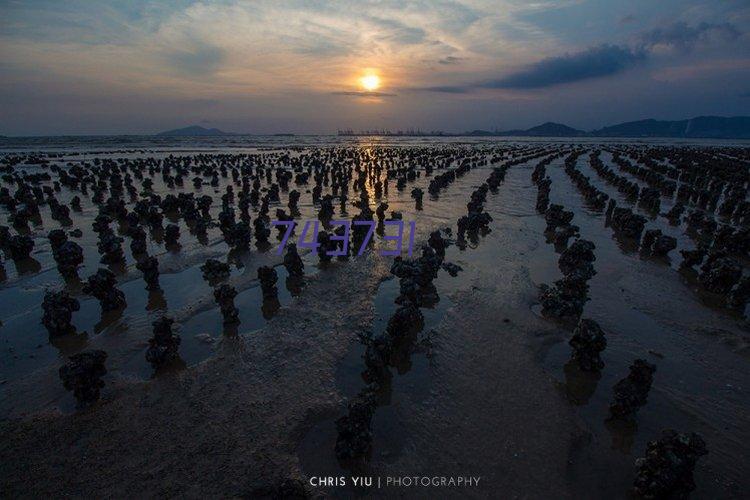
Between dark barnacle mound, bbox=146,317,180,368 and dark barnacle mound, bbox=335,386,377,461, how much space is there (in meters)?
5.09

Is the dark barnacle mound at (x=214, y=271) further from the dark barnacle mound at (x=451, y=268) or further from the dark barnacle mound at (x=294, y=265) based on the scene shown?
the dark barnacle mound at (x=451, y=268)

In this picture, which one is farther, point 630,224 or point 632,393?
point 630,224

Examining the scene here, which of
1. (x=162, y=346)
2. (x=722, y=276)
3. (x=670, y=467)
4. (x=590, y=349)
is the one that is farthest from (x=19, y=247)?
(x=722, y=276)

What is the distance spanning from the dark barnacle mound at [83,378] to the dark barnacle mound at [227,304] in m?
3.37

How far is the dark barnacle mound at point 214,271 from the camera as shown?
48.6 ft

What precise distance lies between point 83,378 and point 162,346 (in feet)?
5.43

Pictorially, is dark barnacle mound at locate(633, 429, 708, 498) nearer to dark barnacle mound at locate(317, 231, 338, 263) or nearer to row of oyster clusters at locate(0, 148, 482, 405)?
row of oyster clusters at locate(0, 148, 482, 405)

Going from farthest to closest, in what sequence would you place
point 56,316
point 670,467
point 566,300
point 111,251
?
point 111,251
point 566,300
point 56,316
point 670,467

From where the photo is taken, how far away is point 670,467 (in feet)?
20.2

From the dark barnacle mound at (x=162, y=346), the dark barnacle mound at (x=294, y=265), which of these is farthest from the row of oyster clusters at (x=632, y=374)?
the dark barnacle mound at (x=162, y=346)

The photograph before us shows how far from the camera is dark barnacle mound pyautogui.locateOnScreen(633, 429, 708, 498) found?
6.16 meters

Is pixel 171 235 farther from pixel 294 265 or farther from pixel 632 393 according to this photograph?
pixel 632 393

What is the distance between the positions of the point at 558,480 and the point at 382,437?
3.08 metres

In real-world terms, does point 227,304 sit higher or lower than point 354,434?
higher
